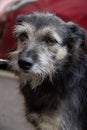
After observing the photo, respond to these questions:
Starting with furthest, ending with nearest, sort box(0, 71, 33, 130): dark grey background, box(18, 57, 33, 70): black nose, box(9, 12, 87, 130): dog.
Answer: box(0, 71, 33, 130): dark grey background < box(9, 12, 87, 130): dog < box(18, 57, 33, 70): black nose

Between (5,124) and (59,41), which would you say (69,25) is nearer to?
(59,41)

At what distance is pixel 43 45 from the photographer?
2.46m

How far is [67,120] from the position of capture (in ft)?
8.36

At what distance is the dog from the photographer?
96.0 inches

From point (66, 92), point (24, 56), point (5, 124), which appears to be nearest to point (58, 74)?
point (66, 92)

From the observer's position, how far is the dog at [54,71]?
96.0 inches

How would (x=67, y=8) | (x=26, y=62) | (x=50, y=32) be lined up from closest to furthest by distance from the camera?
(x=26, y=62), (x=50, y=32), (x=67, y=8)

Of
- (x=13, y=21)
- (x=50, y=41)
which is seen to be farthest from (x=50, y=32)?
(x=13, y=21)

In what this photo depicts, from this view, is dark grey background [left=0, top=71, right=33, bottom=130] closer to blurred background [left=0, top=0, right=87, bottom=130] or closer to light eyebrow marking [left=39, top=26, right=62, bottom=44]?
blurred background [left=0, top=0, right=87, bottom=130]

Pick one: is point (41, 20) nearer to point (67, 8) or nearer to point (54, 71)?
point (54, 71)

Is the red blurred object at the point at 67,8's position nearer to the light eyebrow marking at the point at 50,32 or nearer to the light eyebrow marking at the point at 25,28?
the light eyebrow marking at the point at 25,28

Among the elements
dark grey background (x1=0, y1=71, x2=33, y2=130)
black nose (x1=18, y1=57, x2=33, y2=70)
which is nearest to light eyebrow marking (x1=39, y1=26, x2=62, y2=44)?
black nose (x1=18, y1=57, x2=33, y2=70)

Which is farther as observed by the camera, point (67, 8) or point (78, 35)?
point (67, 8)

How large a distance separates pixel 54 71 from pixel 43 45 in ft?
0.58
